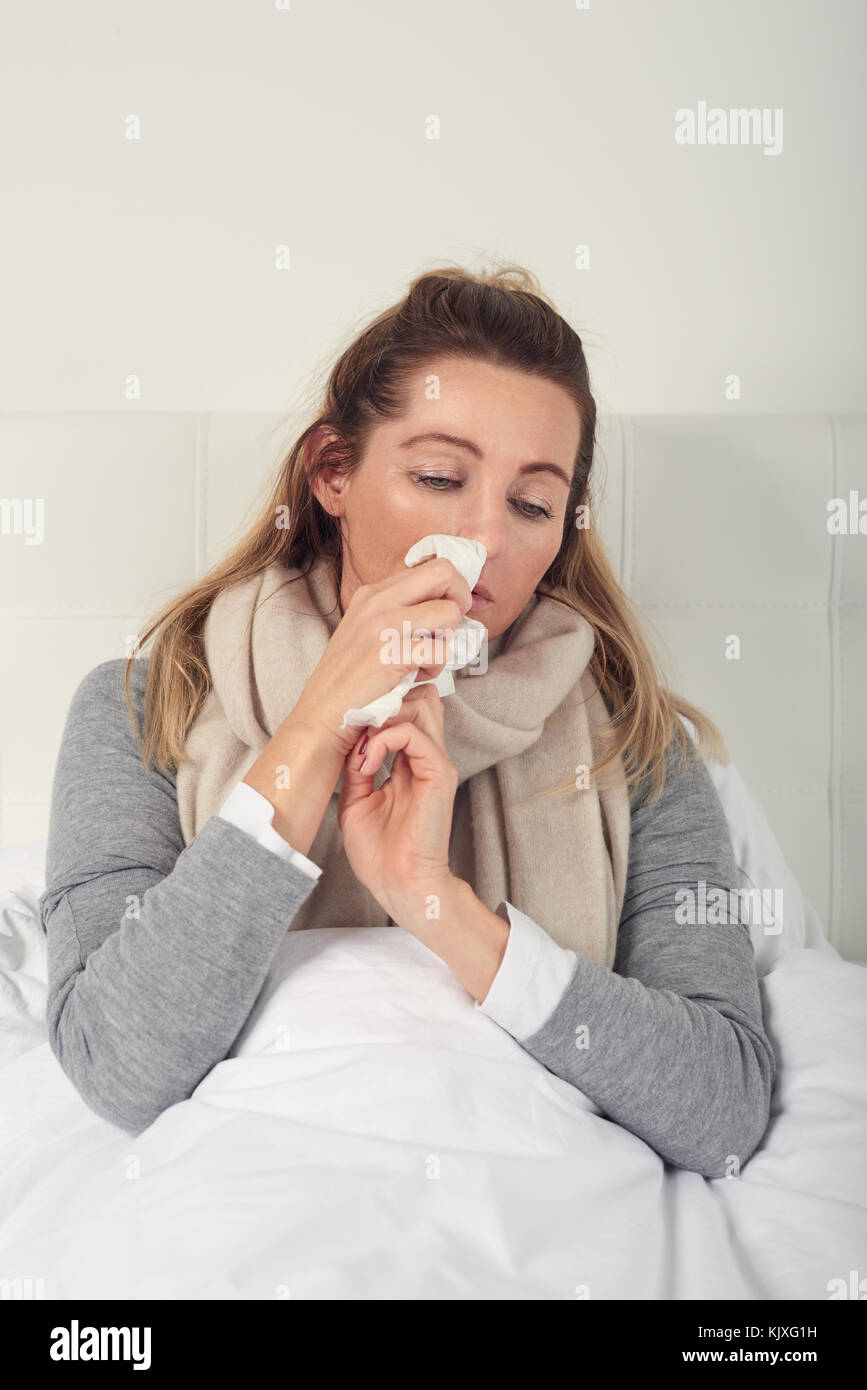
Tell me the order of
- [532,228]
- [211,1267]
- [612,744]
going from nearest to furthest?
[211,1267], [612,744], [532,228]

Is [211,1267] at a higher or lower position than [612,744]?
lower

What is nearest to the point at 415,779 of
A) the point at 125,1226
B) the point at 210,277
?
the point at 125,1226

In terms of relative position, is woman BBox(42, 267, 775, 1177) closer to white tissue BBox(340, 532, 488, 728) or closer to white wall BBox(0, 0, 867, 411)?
white tissue BBox(340, 532, 488, 728)

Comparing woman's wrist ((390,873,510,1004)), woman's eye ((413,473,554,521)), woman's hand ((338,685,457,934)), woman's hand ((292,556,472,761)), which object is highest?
woman's eye ((413,473,554,521))

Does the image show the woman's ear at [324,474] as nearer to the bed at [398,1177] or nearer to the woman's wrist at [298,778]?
the woman's wrist at [298,778]

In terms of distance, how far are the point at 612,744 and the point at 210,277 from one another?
1075 mm

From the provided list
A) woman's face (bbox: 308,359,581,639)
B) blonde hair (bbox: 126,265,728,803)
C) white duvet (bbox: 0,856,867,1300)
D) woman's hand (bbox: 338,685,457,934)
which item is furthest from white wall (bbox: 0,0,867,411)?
white duvet (bbox: 0,856,867,1300)

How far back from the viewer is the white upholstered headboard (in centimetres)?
165

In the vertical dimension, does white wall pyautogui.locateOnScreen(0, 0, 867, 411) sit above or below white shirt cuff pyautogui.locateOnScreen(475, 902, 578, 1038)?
above

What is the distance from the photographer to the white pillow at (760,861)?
1356 millimetres

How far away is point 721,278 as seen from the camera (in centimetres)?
178

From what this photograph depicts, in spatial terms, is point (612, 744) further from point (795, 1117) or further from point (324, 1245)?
point (324, 1245)

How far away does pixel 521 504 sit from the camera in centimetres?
110

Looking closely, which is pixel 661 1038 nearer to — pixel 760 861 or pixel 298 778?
pixel 298 778
